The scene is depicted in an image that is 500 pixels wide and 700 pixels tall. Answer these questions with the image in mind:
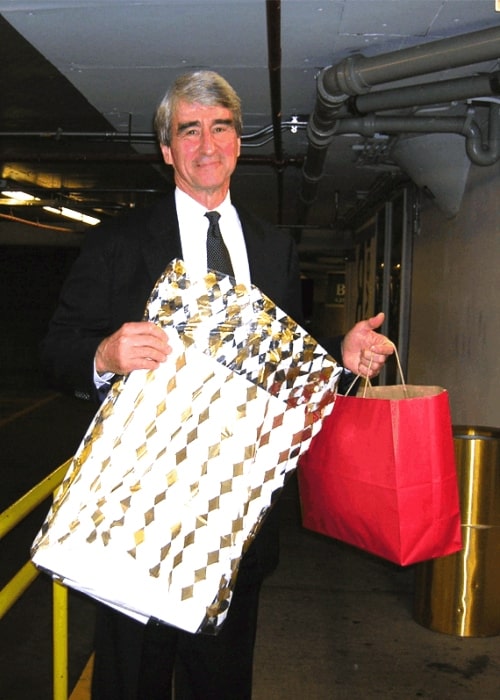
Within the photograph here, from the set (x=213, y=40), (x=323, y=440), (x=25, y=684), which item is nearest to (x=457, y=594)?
(x=25, y=684)

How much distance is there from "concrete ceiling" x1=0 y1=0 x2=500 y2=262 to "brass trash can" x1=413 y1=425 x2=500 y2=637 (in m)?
1.83

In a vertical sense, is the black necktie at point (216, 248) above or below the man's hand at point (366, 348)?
above

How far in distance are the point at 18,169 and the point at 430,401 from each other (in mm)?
10134

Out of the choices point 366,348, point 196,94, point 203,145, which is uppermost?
point 196,94

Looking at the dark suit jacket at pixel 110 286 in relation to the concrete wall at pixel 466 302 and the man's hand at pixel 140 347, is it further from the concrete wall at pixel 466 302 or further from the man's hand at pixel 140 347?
the concrete wall at pixel 466 302

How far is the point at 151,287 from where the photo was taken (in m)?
1.99

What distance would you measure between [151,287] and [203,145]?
0.36m

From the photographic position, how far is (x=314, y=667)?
12.1 ft

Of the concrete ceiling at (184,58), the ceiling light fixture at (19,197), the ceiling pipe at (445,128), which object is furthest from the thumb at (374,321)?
the ceiling light fixture at (19,197)

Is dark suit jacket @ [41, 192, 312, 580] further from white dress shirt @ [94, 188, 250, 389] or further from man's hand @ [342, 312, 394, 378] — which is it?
man's hand @ [342, 312, 394, 378]

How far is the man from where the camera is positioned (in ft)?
6.37

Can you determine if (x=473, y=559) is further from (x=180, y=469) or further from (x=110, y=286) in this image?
(x=180, y=469)

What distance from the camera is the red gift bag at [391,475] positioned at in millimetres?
1876

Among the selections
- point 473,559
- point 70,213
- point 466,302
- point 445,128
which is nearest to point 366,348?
point 473,559
